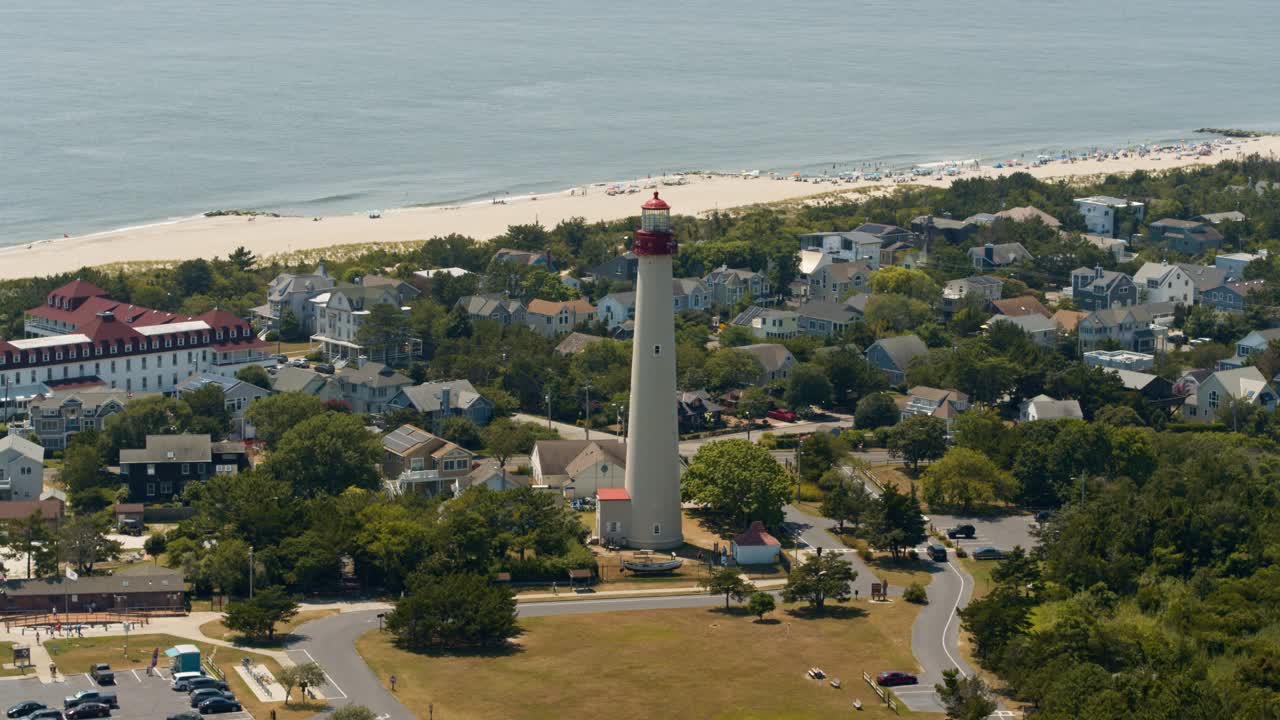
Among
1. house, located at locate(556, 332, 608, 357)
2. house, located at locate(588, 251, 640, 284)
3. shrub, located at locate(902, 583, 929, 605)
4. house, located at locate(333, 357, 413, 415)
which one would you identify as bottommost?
shrub, located at locate(902, 583, 929, 605)

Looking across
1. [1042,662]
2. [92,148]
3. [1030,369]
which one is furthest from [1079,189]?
[1042,662]

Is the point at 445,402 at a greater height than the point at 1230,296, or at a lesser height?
lesser

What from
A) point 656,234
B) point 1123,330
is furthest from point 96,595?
point 1123,330

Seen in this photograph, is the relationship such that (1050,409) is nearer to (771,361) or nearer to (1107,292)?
(771,361)

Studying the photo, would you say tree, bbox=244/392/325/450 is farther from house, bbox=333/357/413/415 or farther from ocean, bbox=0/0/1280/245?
ocean, bbox=0/0/1280/245

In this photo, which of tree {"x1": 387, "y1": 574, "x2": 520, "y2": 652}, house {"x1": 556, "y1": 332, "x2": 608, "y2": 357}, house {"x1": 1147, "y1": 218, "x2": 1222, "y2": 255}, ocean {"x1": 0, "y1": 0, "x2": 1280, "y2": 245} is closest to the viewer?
tree {"x1": 387, "y1": 574, "x2": 520, "y2": 652}

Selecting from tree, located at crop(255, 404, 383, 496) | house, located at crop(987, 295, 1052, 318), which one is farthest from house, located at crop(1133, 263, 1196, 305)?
tree, located at crop(255, 404, 383, 496)
